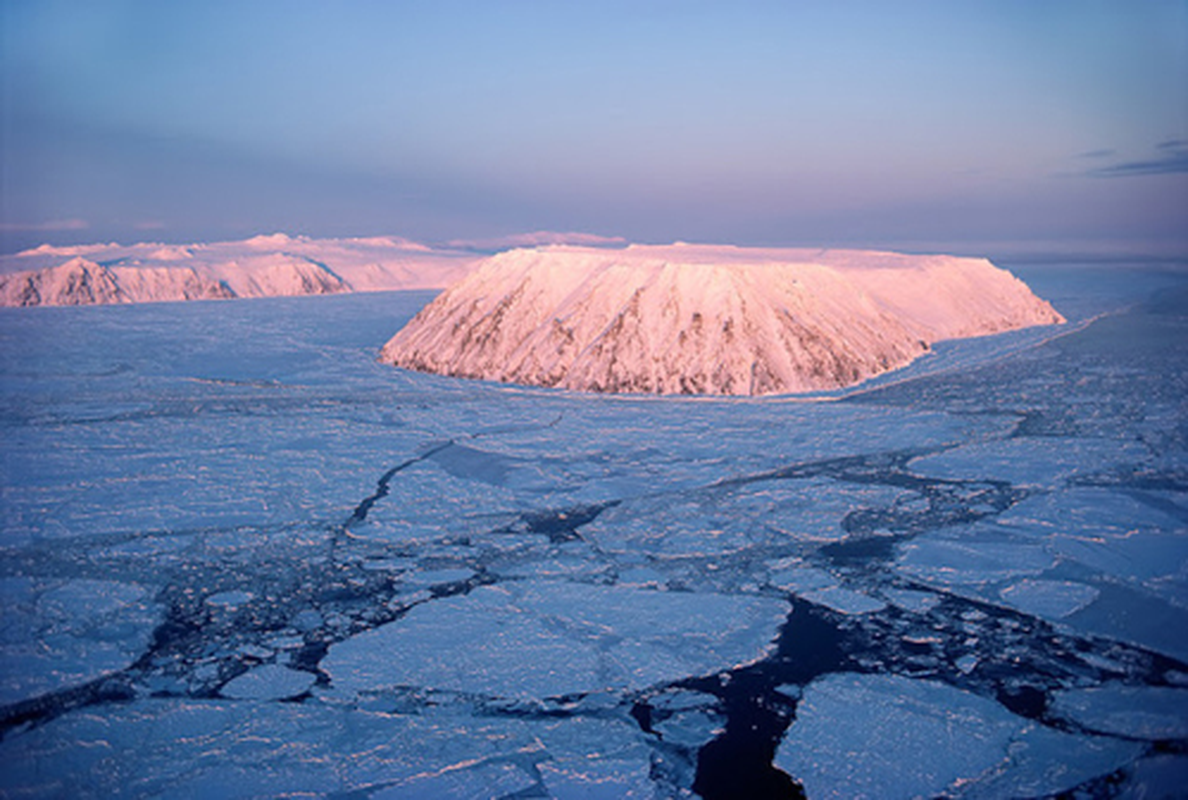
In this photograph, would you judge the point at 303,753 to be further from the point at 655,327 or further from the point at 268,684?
the point at 655,327

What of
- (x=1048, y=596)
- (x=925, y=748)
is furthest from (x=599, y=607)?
(x=1048, y=596)

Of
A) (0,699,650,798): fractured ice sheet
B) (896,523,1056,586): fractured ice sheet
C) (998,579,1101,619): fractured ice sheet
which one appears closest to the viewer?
(0,699,650,798): fractured ice sheet

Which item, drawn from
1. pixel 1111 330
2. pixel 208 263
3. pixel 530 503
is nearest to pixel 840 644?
pixel 530 503

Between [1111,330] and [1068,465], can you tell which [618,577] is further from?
[1111,330]

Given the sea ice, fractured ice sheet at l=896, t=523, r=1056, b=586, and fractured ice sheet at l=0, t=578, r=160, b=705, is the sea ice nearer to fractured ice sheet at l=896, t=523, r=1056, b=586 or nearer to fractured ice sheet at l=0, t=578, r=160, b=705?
fractured ice sheet at l=0, t=578, r=160, b=705

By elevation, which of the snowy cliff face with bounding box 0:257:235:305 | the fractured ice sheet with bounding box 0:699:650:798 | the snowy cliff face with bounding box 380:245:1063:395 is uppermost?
the snowy cliff face with bounding box 0:257:235:305

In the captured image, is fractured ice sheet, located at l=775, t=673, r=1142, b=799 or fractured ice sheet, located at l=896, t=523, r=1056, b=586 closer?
fractured ice sheet, located at l=775, t=673, r=1142, b=799

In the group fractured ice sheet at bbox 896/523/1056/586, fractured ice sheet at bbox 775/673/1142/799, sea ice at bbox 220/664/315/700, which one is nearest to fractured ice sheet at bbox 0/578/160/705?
sea ice at bbox 220/664/315/700
